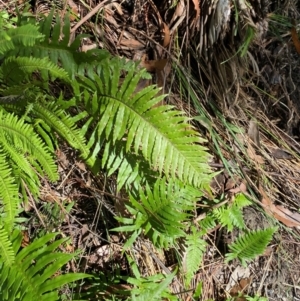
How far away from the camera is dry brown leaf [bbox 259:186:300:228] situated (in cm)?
287

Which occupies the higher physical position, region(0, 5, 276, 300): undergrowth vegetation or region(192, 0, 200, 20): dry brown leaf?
region(192, 0, 200, 20): dry brown leaf

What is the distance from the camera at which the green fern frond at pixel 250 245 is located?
2643 mm

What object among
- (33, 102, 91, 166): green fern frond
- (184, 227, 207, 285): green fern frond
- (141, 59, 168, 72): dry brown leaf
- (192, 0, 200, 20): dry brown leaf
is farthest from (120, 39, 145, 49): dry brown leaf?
(184, 227, 207, 285): green fern frond

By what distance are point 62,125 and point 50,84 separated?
1.67 ft

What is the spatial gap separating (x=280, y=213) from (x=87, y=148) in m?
1.40

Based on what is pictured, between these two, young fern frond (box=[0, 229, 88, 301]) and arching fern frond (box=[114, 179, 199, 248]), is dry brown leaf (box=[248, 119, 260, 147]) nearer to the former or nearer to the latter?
arching fern frond (box=[114, 179, 199, 248])

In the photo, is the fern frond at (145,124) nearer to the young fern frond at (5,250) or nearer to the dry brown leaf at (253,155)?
the young fern frond at (5,250)

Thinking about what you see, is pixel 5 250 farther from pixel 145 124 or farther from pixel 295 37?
pixel 295 37

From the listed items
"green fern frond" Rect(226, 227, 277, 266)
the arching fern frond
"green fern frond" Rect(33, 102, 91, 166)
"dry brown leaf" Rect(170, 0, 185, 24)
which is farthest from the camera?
"dry brown leaf" Rect(170, 0, 185, 24)

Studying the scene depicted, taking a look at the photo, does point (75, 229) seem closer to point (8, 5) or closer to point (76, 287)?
point (76, 287)

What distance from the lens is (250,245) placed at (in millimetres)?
2680

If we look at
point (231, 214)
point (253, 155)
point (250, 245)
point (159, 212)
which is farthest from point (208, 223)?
point (253, 155)

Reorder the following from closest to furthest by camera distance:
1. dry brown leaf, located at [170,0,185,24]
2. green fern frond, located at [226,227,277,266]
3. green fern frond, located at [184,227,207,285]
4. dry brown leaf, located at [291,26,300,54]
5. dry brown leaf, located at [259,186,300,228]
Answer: green fern frond, located at [184,227,207,285] < green fern frond, located at [226,227,277,266] < dry brown leaf, located at [170,0,185,24] < dry brown leaf, located at [259,186,300,228] < dry brown leaf, located at [291,26,300,54]

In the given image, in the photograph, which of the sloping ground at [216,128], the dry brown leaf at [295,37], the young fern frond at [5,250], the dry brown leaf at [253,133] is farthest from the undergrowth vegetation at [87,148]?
the dry brown leaf at [295,37]
